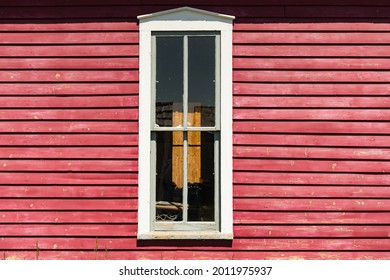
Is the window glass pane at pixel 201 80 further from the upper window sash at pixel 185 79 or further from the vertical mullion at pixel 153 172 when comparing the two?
the vertical mullion at pixel 153 172

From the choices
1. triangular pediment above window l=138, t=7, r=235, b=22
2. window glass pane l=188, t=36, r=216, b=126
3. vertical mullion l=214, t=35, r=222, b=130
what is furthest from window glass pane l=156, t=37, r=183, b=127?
vertical mullion l=214, t=35, r=222, b=130

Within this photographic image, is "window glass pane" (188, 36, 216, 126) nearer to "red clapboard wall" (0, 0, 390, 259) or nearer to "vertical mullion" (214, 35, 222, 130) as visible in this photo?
"vertical mullion" (214, 35, 222, 130)

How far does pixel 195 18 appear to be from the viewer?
5320mm

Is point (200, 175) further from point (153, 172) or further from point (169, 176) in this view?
point (153, 172)

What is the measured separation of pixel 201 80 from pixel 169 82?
0.37 metres

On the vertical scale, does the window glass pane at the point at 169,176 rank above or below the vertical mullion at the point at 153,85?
below

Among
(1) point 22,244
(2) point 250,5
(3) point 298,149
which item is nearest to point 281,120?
(3) point 298,149

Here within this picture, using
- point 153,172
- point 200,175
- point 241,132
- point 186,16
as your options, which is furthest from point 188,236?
point 186,16

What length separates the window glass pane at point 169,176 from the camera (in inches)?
209

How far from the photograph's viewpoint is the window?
5266mm

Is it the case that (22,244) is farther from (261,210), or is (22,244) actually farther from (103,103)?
(261,210)

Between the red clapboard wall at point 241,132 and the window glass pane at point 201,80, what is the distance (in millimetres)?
277

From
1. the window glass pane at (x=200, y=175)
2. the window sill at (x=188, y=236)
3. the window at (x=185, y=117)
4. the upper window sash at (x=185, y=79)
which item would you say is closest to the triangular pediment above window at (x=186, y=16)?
the window at (x=185, y=117)
